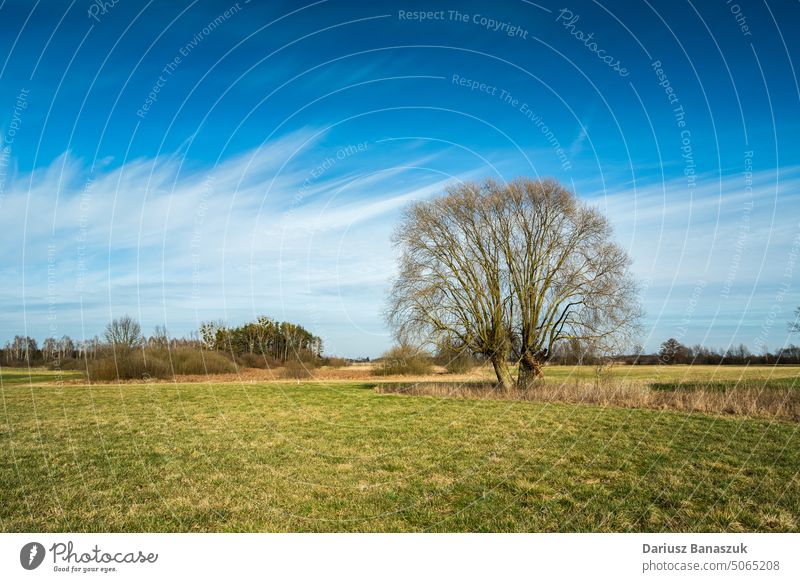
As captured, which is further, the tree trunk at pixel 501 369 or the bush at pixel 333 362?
the bush at pixel 333 362

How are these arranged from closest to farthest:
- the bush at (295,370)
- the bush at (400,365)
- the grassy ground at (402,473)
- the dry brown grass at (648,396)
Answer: the grassy ground at (402,473), the dry brown grass at (648,396), the bush at (400,365), the bush at (295,370)

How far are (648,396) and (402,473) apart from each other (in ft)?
58.4

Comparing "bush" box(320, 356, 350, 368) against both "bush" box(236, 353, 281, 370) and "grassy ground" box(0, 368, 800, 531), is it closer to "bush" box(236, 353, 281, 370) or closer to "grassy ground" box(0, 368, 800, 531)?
"bush" box(236, 353, 281, 370)

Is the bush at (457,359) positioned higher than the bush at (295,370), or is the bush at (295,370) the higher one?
the bush at (457,359)

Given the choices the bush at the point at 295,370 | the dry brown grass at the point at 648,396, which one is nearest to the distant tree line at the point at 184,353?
the bush at the point at 295,370

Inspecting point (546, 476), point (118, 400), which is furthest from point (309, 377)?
point (546, 476)

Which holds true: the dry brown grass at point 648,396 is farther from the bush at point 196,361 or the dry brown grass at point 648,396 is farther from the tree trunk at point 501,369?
the bush at point 196,361

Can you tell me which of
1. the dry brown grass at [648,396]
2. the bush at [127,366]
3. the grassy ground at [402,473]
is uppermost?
the bush at [127,366]

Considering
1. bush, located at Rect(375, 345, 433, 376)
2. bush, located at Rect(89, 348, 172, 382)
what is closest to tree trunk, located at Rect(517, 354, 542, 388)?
bush, located at Rect(375, 345, 433, 376)

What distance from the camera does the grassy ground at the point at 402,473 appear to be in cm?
770

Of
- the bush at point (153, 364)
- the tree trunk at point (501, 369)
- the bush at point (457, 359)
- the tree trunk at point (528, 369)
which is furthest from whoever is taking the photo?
the bush at point (153, 364)

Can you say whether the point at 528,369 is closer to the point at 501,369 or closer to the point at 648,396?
the point at 501,369

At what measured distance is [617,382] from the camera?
88.8 feet

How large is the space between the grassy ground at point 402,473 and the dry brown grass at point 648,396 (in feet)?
6.03
